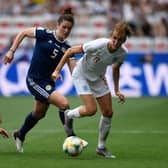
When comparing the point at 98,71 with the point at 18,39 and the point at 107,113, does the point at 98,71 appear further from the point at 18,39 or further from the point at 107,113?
the point at 18,39

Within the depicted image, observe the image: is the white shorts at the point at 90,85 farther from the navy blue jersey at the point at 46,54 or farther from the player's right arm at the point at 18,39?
the player's right arm at the point at 18,39

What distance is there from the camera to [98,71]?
12.9 m

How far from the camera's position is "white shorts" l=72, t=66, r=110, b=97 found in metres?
12.8

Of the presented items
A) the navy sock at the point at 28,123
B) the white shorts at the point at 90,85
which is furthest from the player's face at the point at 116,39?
the navy sock at the point at 28,123

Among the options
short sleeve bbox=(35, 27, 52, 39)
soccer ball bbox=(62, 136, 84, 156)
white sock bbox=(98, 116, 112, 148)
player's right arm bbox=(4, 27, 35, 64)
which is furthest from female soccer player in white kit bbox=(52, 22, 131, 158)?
player's right arm bbox=(4, 27, 35, 64)

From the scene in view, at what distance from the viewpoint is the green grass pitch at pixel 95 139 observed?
471 inches

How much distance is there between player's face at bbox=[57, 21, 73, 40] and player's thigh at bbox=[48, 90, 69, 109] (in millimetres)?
951

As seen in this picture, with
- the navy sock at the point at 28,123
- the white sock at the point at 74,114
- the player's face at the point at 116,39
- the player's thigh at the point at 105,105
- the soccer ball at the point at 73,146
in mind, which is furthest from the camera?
the navy sock at the point at 28,123

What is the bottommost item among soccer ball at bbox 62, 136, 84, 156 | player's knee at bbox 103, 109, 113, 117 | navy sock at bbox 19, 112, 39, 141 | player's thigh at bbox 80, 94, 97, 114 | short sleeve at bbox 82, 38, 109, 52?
soccer ball at bbox 62, 136, 84, 156

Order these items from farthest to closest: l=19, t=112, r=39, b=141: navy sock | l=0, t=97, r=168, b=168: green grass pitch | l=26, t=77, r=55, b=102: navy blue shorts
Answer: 1. l=19, t=112, r=39, b=141: navy sock
2. l=26, t=77, r=55, b=102: navy blue shorts
3. l=0, t=97, r=168, b=168: green grass pitch

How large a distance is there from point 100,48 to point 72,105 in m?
10.0

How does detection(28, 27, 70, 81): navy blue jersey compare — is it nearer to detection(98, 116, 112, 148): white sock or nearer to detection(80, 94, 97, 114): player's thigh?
detection(80, 94, 97, 114): player's thigh

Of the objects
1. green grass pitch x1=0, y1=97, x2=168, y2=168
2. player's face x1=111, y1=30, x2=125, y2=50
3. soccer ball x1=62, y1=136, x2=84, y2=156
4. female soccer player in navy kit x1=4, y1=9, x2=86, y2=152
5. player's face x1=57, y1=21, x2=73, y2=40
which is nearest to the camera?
green grass pitch x1=0, y1=97, x2=168, y2=168

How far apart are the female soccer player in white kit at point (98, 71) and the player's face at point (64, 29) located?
1.87 ft
